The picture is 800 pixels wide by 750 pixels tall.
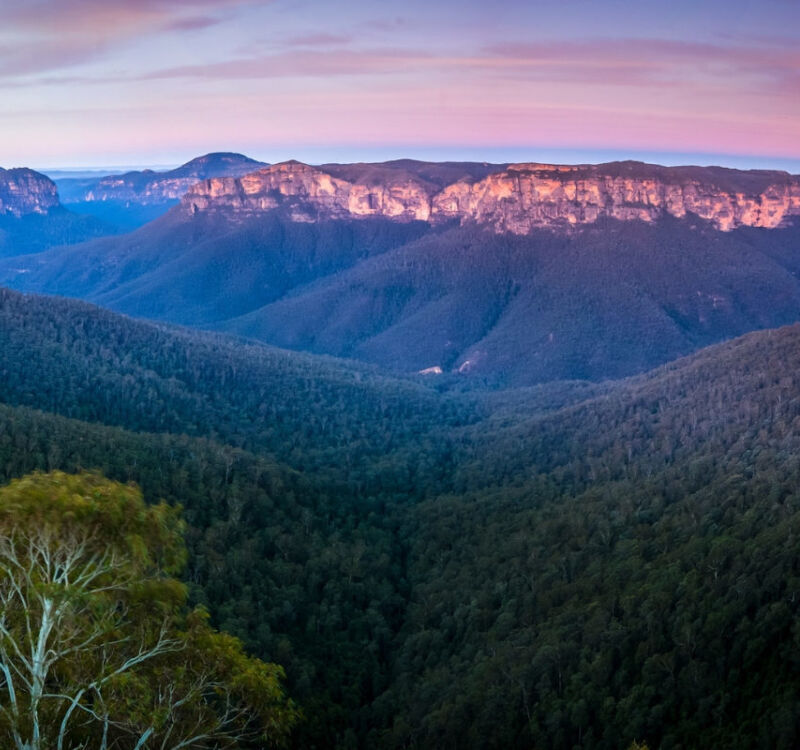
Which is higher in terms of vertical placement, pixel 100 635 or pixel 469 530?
pixel 100 635

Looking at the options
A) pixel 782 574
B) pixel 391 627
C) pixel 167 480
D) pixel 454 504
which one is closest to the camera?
pixel 782 574

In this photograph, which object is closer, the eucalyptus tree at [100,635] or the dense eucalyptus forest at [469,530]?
the eucalyptus tree at [100,635]

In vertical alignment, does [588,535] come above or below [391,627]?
above

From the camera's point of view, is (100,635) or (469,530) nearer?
(100,635)

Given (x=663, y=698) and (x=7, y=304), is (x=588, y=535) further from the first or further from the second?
(x=7, y=304)

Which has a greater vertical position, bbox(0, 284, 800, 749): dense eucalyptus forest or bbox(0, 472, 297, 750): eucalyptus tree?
bbox(0, 472, 297, 750): eucalyptus tree

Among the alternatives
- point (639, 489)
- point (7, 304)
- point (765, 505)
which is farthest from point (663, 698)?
point (7, 304)

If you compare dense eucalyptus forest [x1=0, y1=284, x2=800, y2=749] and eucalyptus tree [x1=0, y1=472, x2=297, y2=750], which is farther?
dense eucalyptus forest [x1=0, y1=284, x2=800, y2=749]

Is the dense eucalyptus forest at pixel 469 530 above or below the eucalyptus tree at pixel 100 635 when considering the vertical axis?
below
